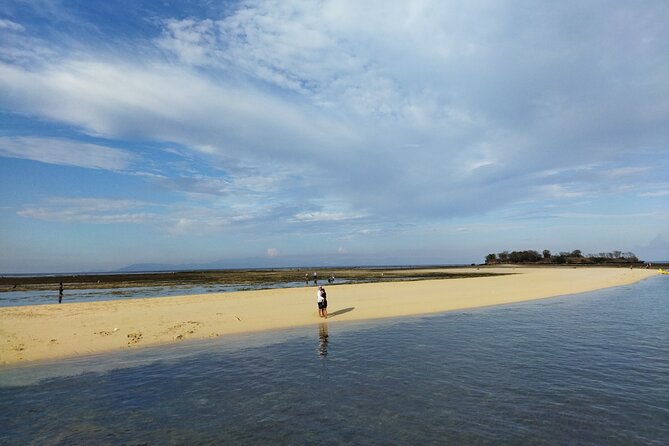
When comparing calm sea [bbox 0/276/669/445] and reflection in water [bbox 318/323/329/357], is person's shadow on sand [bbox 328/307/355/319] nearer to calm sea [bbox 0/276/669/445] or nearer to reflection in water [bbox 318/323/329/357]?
reflection in water [bbox 318/323/329/357]

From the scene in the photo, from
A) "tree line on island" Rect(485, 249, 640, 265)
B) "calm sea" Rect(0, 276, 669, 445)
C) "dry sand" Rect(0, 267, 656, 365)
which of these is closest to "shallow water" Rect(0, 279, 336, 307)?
"dry sand" Rect(0, 267, 656, 365)

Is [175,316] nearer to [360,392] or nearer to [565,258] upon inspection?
[360,392]

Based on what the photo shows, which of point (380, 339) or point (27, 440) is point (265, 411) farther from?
point (380, 339)

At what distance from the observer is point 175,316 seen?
2723 centimetres

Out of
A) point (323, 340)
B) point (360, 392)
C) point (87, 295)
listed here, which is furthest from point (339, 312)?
point (87, 295)

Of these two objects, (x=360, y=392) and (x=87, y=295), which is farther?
(x=87, y=295)

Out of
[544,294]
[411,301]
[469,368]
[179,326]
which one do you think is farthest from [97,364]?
[544,294]

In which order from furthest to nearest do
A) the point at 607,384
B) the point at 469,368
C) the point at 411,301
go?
the point at 411,301
the point at 469,368
the point at 607,384

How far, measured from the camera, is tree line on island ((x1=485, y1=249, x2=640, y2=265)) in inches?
5822

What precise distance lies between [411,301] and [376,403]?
83.2ft

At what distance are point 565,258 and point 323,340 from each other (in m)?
162

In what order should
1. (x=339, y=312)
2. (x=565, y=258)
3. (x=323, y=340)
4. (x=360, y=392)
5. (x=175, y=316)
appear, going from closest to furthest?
(x=360, y=392), (x=323, y=340), (x=175, y=316), (x=339, y=312), (x=565, y=258)

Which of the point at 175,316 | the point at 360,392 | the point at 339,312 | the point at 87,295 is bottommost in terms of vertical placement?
the point at 360,392

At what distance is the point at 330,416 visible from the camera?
10.7 metres
